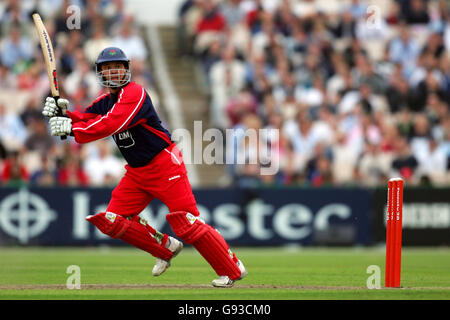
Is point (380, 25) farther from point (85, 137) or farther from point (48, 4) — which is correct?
point (85, 137)

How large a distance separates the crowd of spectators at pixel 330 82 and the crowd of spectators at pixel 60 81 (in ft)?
6.65

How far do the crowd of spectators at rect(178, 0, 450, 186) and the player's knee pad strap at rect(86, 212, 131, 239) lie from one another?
867 centimetres

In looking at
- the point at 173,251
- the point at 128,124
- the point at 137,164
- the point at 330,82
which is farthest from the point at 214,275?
the point at 330,82

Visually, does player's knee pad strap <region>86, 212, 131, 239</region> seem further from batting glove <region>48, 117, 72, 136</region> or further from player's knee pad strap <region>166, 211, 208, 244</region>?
batting glove <region>48, 117, 72, 136</region>

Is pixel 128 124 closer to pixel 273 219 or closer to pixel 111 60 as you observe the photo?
pixel 111 60

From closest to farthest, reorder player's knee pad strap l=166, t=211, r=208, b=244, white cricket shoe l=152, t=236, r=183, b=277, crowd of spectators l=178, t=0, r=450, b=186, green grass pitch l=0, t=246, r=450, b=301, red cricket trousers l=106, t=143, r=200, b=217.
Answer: green grass pitch l=0, t=246, r=450, b=301, player's knee pad strap l=166, t=211, r=208, b=244, red cricket trousers l=106, t=143, r=200, b=217, white cricket shoe l=152, t=236, r=183, b=277, crowd of spectators l=178, t=0, r=450, b=186

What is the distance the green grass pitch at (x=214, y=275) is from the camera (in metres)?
9.68

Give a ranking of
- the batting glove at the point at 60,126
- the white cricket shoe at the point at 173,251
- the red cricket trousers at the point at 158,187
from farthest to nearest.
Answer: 1. the white cricket shoe at the point at 173,251
2. the red cricket trousers at the point at 158,187
3. the batting glove at the point at 60,126

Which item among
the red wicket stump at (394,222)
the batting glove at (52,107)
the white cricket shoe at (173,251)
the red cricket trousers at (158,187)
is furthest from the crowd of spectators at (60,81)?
the red wicket stump at (394,222)

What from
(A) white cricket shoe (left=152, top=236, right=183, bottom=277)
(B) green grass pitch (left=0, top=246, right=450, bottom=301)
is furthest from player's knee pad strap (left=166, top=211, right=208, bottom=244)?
(A) white cricket shoe (left=152, top=236, right=183, bottom=277)

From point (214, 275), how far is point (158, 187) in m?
2.18

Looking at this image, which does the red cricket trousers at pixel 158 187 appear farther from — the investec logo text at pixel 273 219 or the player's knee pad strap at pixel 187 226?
A: the investec logo text at pixel 273 219

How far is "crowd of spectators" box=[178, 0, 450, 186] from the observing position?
20.0 metres
